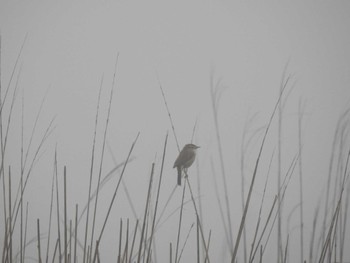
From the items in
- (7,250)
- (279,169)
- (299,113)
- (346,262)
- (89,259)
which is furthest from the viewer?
(346,262)

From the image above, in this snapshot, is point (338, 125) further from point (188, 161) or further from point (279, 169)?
point (188, 161)

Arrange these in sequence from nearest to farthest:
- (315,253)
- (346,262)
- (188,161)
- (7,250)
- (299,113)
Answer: (7,250) → (299,113) → (315,253) → (188,161) → (346,262)

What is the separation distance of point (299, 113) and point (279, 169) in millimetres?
308

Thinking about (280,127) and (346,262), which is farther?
(346,262)

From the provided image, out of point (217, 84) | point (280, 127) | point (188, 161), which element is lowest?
point (188, 161)

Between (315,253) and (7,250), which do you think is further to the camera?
(315,253)

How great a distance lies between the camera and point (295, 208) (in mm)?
1503

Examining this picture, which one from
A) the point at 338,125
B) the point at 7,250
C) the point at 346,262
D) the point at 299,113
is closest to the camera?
the point at 7,250

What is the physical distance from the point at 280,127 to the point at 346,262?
1729mm

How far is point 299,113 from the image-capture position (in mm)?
1368

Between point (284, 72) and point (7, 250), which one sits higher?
point (284, 72)

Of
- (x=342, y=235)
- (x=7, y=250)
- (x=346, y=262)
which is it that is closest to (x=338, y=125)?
(x=342, y=235)

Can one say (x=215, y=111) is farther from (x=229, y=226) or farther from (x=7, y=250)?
(x=7, y=250)

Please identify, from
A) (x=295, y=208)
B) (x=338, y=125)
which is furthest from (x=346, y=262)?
(x=338, y=125)
